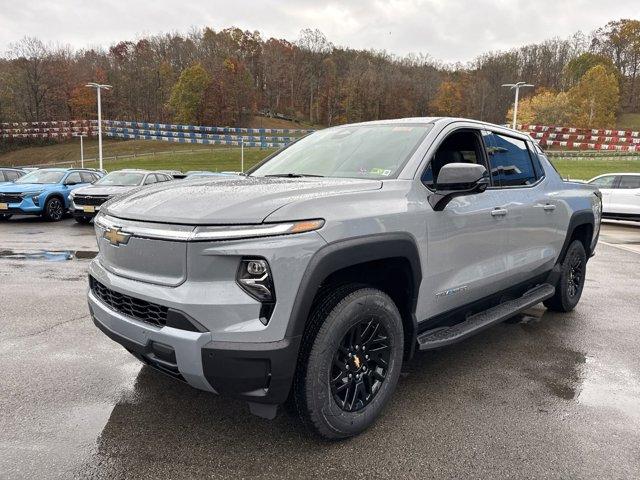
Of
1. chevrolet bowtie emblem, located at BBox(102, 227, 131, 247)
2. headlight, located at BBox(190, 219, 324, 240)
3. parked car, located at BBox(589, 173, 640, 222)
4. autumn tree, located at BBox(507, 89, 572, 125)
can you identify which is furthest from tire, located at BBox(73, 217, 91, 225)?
autumn tree, located at BBox(507, 89, 572, 125)

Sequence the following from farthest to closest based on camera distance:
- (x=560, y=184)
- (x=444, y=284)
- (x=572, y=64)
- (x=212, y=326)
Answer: (x=572, y=64) → (x=560, y=184) → (x=444, y=284) → (x=212, y=326)

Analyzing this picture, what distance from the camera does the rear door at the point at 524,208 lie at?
3857 millimetres

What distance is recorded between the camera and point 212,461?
2.54m

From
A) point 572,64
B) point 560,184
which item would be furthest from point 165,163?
point 572,64

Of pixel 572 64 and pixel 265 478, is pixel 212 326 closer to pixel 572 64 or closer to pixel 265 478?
pixel 265 478

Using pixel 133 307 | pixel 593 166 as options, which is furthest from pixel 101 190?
pixel 593 166

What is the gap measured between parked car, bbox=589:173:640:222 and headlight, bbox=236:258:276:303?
15503 mm

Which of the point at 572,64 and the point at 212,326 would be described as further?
the point at 572,64

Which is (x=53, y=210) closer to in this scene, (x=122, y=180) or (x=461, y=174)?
(x=122, y=180)

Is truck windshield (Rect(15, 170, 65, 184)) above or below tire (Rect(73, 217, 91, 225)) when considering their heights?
above

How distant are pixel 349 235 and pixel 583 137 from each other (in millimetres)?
57920

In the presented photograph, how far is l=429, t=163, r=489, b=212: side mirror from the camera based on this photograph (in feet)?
9.60

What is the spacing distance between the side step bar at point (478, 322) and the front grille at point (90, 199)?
10.8 meters

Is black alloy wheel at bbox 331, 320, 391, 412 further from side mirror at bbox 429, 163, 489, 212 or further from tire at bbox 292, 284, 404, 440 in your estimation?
side mirror at bbox 429, 163, 489, 212
